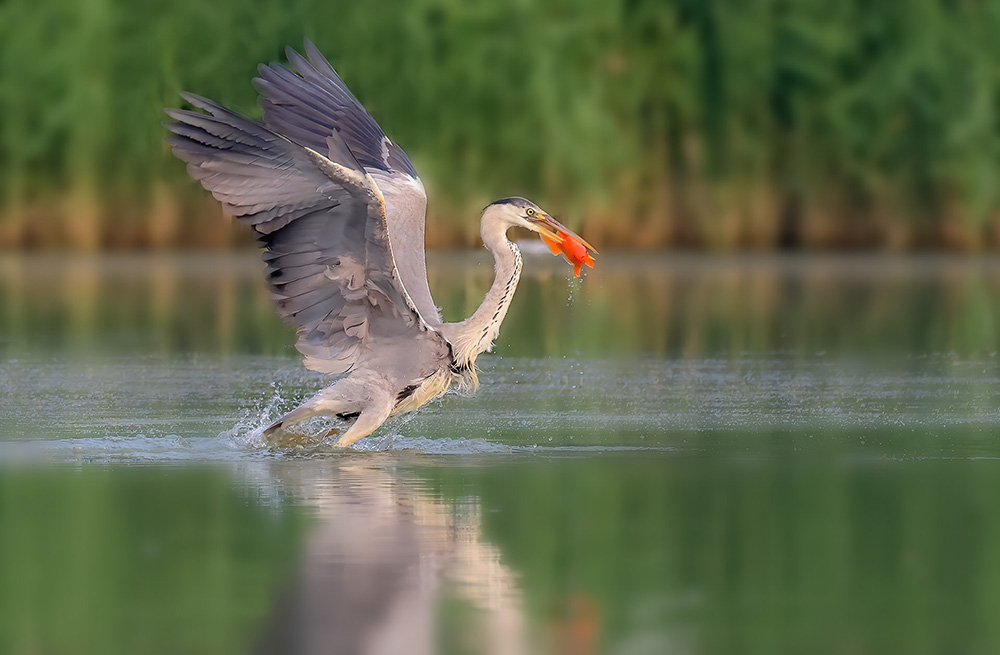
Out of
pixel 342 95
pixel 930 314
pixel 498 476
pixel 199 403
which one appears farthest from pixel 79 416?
pixel 930 314

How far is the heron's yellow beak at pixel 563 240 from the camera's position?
8.74 metres

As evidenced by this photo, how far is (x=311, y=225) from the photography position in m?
8.07

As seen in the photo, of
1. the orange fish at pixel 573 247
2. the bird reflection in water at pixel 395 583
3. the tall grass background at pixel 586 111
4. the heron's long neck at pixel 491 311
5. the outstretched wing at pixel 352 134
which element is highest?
the tall grass background at pixel 586 111

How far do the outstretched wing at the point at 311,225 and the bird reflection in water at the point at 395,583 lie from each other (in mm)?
1447

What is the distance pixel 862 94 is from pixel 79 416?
652 inches

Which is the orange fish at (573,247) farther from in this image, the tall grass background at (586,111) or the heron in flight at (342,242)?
the tall grass background at (586,111)

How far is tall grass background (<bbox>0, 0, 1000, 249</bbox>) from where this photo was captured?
75.6 feet

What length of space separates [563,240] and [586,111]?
592 inches

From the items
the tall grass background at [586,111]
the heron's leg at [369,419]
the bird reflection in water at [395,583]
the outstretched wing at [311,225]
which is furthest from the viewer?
the tall grass background at [586,111]

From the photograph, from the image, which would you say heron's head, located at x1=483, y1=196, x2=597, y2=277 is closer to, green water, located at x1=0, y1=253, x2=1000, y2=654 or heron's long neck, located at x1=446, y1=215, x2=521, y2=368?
heron's long neck, located at x1=446, y1=215, x2=521, y2=368

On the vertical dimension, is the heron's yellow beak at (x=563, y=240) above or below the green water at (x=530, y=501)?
above

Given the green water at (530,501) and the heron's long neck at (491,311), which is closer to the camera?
the green water at (530,501)

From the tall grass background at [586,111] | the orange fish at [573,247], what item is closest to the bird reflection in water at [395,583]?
the orange fish at [573,247]

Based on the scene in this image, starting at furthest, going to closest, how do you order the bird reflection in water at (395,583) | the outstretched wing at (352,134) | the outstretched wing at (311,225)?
the outstretched wing at (352,134) < the outstretched wing at (311,225) < the bird reflection in water at (395,583)
